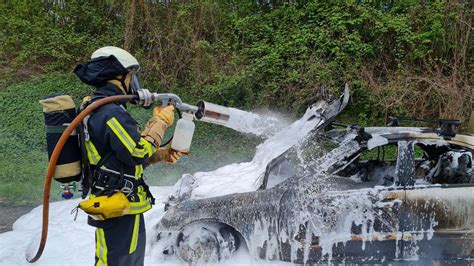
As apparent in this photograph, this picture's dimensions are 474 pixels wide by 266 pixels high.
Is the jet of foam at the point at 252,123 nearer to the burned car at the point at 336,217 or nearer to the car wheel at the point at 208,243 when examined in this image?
the burned car at the point at 336,217

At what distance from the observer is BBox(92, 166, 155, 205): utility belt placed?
2.76m

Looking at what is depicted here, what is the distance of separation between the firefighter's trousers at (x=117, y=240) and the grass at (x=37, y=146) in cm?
391

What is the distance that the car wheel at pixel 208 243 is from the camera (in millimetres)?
3707

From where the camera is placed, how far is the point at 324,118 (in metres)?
3.86

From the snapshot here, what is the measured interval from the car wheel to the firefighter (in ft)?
2.77

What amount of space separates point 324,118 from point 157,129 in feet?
5.41

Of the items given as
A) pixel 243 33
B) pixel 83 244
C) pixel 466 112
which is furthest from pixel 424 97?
pixel 83 244

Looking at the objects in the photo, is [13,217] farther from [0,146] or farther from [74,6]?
[74,6]

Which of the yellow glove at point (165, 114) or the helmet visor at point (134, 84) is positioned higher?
the helmet visor at point (134, 84)

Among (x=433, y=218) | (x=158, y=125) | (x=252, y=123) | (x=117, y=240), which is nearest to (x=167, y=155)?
(x=158, y=125)

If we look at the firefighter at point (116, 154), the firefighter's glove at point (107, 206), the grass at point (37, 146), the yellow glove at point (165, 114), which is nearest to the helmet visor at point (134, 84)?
the firefighter at point (116, 154)

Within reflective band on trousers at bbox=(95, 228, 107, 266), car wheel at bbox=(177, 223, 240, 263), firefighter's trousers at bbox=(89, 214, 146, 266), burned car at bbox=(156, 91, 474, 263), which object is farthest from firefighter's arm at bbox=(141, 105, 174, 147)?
car wheel at bbox=(177, 223, 240, 263)

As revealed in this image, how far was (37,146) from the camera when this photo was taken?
878 cm

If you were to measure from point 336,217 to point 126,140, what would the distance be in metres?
1.90
